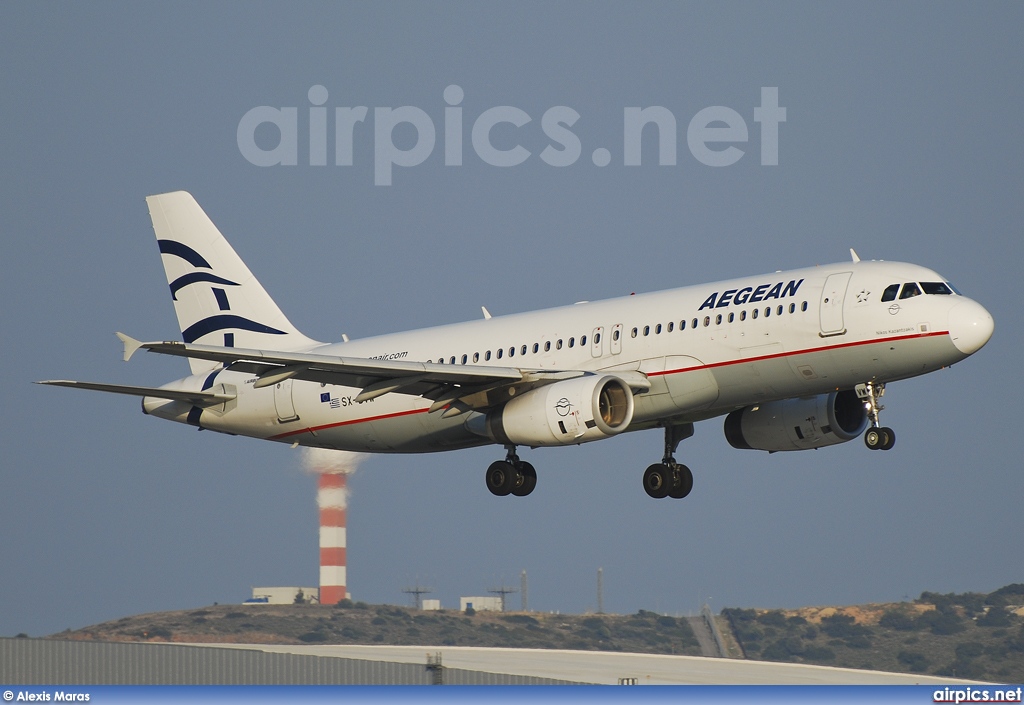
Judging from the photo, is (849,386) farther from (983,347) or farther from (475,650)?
(475,650)

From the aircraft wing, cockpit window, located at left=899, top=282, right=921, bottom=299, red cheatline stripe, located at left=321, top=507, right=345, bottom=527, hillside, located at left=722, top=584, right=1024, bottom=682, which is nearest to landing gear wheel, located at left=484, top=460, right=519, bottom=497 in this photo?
the aircraft wing

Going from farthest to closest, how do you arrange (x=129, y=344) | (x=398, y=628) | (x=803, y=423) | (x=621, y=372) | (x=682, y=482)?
(x=398, y=628)
(x=682, y=482)
(x=803, y=423)
(x=621, y=372)
(x=129, y=344)

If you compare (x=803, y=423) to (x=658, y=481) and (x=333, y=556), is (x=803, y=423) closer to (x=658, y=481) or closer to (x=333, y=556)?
(x=658, y=481)

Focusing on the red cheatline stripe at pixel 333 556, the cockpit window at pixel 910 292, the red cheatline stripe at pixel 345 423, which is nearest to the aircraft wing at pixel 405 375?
the red cheatline stripe at pixel 345 423

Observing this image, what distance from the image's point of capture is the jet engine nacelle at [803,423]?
46.0m

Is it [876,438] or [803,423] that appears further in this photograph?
[803,423]

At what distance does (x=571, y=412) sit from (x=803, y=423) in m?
8.15

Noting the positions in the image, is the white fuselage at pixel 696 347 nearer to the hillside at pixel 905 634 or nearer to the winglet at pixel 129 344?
the winglet at pixel 129 344

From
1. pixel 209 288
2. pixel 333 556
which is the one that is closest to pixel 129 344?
pixel 209 288

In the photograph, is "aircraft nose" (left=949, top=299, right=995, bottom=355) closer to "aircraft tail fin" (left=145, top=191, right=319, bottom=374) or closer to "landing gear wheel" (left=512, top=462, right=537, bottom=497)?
"landing gear wheel" (left=512, top=462, right=537, bottom=497)

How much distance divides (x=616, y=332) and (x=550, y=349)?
7.10 ft

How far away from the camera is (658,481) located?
1903 inches

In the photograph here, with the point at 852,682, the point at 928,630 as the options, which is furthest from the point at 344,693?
the point at 928,630

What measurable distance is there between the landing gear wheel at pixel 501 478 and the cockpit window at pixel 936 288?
42.9 ft
